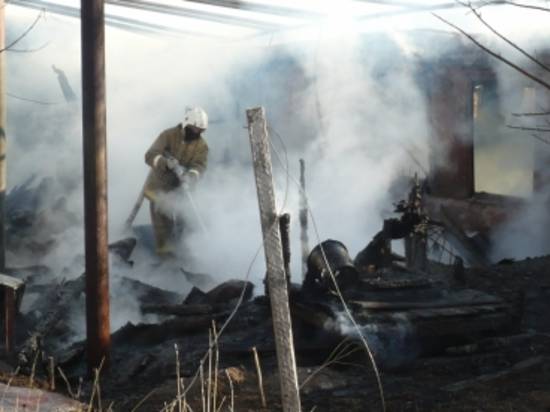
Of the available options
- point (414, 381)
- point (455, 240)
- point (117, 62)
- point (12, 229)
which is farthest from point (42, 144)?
point (414, 381)

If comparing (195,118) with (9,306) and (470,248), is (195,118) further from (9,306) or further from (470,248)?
(9,306)

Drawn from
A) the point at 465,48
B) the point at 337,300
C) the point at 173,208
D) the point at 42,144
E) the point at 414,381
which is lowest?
the point at 414,381

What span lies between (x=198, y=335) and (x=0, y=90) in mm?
3759

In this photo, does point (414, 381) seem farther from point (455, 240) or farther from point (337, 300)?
point (455, 240)

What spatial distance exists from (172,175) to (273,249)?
7740 mm

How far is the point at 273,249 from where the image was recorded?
12.2 feet

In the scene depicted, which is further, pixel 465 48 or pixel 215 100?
pixel 215 100

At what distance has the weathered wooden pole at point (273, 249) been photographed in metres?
3.71

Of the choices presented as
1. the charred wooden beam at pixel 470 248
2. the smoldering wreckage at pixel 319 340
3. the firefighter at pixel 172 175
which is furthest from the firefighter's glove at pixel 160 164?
the charred wooden beam at pixel 470 248

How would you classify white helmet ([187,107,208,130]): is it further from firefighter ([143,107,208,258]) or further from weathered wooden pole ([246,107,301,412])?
weathered wooden pole ([246,107,301,412])

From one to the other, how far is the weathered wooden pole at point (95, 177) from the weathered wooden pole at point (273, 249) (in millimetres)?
2845

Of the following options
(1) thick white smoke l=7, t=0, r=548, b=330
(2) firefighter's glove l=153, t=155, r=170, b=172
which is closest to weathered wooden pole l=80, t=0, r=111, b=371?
(1) thick white smoke l=7, t=0, r=548, b=330

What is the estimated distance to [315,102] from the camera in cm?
1566

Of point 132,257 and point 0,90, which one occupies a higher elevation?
point 0,90
